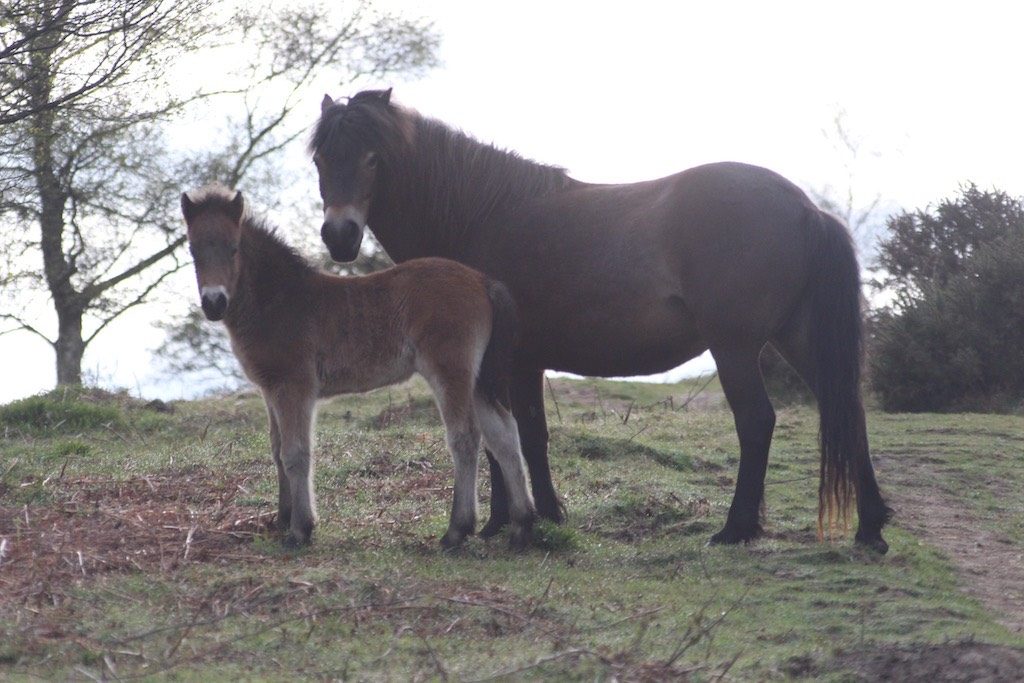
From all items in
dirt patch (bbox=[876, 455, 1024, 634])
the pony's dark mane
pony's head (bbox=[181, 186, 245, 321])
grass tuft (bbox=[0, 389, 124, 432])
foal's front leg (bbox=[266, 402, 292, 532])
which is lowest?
dirt patch (bbox=[876, 455, 1024, 634])

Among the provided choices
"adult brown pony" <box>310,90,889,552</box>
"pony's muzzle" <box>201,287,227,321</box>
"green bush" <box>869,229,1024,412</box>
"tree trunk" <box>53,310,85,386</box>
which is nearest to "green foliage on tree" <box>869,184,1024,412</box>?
"green bush" <box>869,229,1024,412</box>

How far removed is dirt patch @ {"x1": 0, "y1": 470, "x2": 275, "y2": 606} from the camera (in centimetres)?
584

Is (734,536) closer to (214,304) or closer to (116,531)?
(214,304)

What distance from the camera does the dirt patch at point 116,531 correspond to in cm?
584

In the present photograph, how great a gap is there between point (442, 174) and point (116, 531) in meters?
2.88

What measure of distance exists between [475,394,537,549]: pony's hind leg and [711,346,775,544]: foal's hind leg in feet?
3.52

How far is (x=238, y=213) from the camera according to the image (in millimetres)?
6879

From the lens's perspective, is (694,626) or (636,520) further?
(636,520)

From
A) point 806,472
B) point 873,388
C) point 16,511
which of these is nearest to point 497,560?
point 16,511

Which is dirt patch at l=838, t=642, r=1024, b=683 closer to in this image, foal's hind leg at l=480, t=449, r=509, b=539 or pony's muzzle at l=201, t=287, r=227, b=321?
foal's hind leg at l=480, t=449, r=509, b=539

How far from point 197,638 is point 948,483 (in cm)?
630

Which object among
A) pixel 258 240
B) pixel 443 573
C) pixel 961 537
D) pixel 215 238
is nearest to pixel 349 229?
pixel 258 240

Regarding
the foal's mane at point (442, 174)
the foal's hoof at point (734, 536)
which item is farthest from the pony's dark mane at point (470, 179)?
the foal's hoof at point (734, 536)

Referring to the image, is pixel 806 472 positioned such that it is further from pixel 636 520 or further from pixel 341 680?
pixel 341 680
